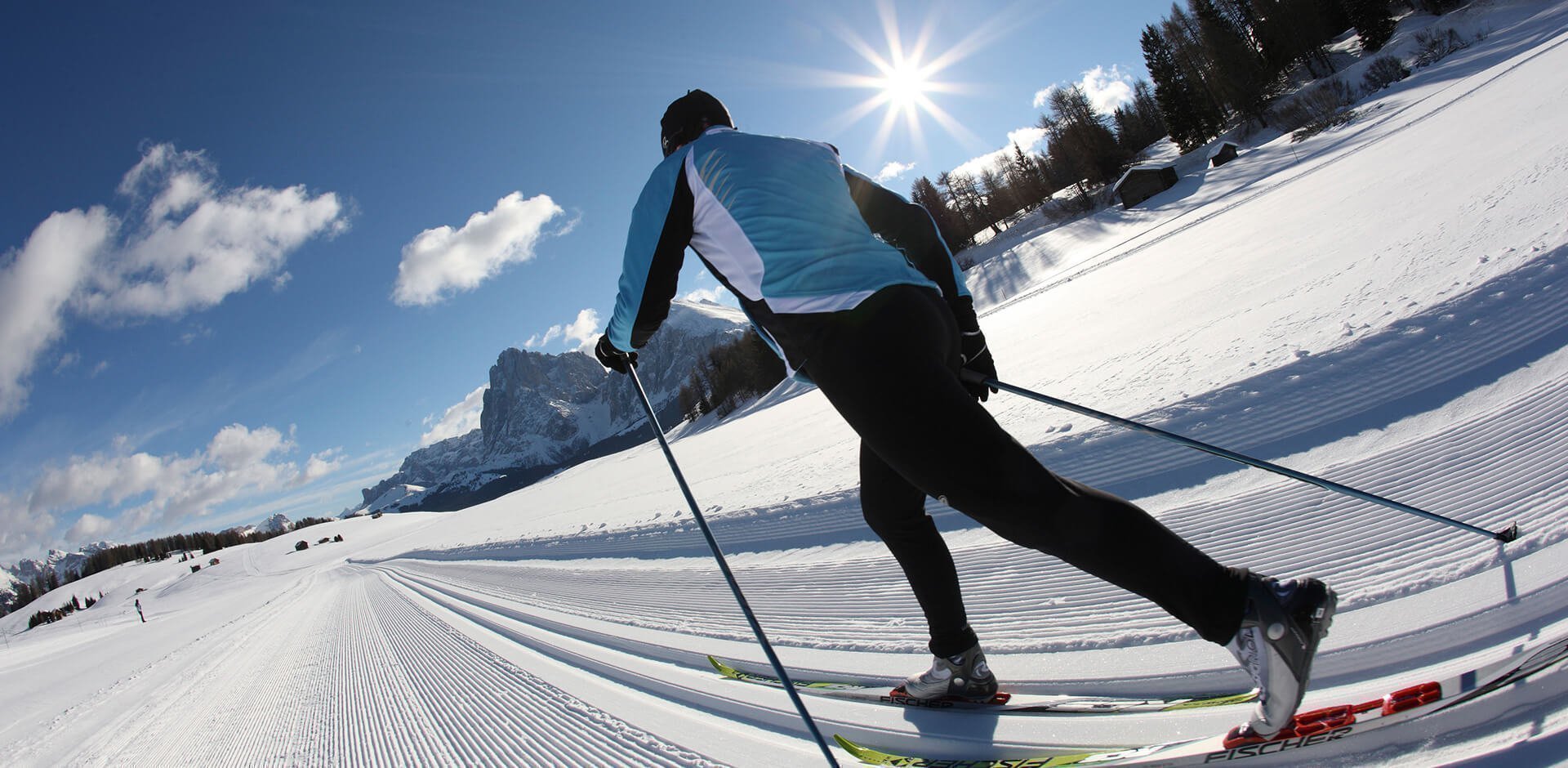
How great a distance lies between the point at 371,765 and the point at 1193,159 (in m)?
55.6

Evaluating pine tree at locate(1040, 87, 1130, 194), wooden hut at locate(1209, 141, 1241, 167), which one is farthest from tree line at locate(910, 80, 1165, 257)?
wooden hut at locate(1209, 141, 1241, 167)

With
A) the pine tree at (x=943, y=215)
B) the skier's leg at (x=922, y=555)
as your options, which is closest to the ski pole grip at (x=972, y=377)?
the skier's leg at (x=922, y=555)

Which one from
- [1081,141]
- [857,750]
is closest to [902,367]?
[857,750]

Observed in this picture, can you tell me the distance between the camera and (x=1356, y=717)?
48.7 inches

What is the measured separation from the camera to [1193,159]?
149 ft

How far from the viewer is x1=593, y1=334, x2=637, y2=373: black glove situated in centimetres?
234

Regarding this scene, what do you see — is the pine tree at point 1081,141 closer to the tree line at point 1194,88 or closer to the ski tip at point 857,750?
the tree line at point 1194,88

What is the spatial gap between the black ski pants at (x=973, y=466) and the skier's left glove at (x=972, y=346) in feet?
0.82

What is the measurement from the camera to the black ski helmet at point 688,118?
186 centimetres

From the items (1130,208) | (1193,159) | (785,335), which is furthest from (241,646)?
(1193,159)

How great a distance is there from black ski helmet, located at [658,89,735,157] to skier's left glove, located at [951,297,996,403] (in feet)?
2.92

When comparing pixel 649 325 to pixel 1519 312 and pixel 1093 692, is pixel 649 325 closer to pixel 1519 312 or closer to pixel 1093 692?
pixel 1093 692

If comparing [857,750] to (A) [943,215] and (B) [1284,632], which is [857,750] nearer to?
(B) [1284,632]

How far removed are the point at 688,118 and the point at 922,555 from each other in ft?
4.94
